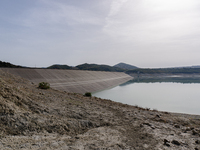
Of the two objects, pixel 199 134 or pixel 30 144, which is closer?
pixel 30 144

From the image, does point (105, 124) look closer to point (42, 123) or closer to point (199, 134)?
point (42, 123)

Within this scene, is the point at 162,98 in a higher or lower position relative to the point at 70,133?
lower

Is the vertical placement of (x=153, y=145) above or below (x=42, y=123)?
below

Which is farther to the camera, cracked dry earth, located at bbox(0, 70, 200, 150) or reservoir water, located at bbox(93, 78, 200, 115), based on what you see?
reservoir water, located at bbox(93, 78, 200, 115)

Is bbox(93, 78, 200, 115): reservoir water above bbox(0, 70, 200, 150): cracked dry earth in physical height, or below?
below

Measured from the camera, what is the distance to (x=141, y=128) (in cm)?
744

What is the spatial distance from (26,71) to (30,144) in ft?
103

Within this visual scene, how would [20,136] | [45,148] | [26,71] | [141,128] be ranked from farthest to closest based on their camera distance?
[26,71] < [141,128] < [20,136] < [45,148]

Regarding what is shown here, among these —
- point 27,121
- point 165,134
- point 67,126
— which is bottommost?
point 165,134

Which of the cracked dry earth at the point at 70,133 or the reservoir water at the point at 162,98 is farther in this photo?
the reservoir water at the point at 162,98

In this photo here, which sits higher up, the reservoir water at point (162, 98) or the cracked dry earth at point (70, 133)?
the cracked dry earth at point (70, 133)

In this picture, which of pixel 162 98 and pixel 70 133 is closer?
pixel 70 133

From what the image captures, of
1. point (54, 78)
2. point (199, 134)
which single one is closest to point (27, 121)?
point (199, 134)

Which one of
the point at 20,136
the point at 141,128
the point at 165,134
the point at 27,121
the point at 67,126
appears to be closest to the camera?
the point at 20,136
